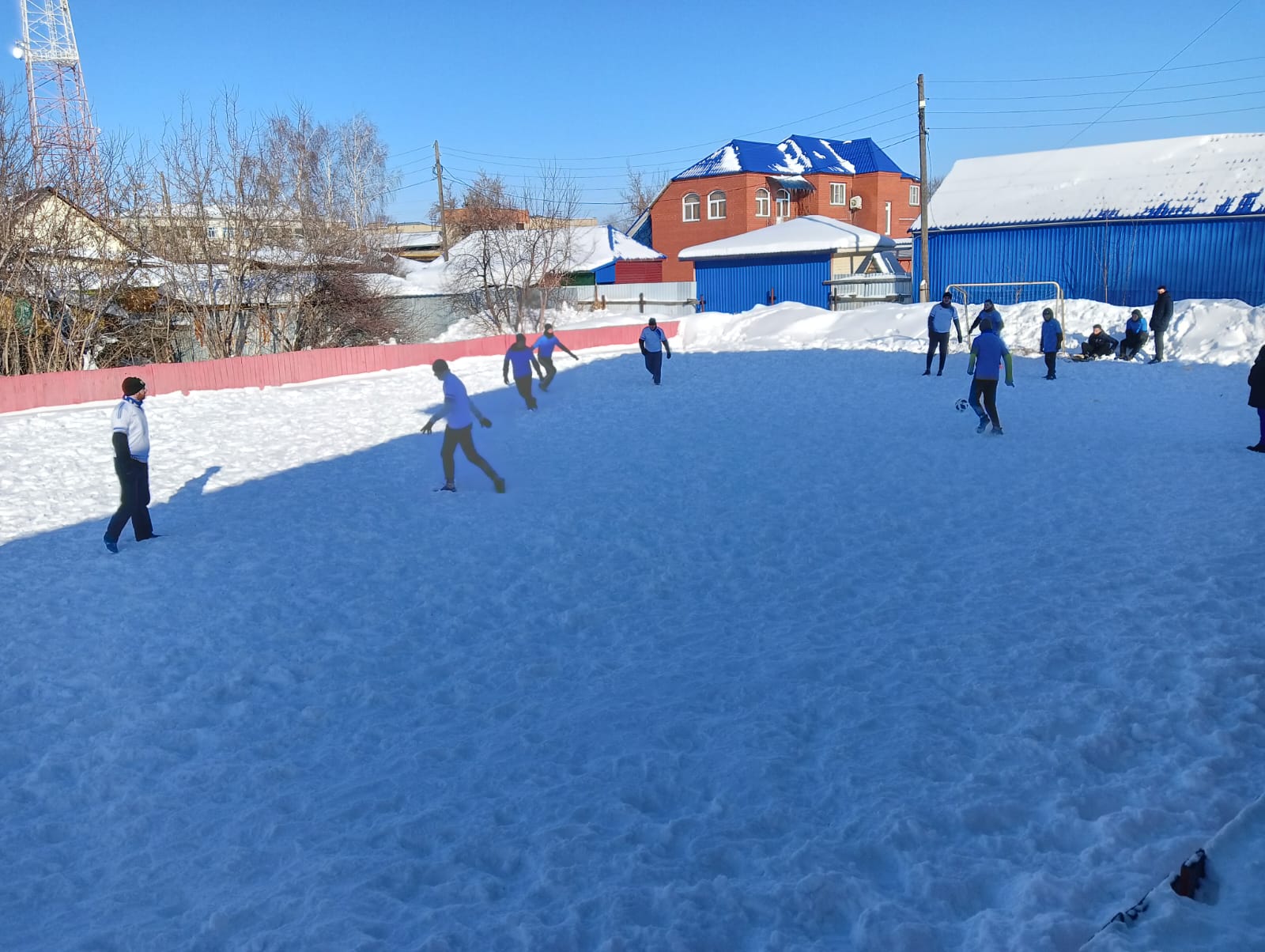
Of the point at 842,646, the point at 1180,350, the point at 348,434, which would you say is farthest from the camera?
the point at 1180,350

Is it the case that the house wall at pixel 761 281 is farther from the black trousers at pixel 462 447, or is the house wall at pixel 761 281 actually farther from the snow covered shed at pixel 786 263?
the black trousers at pixel 462 447

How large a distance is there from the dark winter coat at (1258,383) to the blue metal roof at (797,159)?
1504 inches

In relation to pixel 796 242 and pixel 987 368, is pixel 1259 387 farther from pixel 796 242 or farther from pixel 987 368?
pixel 796 242

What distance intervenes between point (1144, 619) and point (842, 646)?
2.02 meters

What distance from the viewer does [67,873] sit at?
4.09m

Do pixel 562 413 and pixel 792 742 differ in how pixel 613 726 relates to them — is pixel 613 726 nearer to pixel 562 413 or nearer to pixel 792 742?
pixel 792 742

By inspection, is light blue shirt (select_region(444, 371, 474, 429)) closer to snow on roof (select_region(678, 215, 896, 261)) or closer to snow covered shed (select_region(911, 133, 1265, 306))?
snow covered shed (select_region(911, 133, 1265, 306))

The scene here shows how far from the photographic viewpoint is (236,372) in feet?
63.4

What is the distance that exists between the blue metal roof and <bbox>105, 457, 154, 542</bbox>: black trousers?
41674 mm

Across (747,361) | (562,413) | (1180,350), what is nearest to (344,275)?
(747,361)

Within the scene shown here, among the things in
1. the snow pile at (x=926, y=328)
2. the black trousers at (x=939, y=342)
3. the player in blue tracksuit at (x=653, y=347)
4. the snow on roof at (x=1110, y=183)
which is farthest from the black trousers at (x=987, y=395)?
the snow on roof at (x=1110, y=183)

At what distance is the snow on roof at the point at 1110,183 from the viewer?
84.5ft

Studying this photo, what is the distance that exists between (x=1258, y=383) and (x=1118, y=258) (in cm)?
1815

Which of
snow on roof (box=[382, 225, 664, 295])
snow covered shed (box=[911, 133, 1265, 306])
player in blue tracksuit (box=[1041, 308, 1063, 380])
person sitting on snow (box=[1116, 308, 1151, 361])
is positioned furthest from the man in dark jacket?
snow on roof (box=[382, 225, 664, 295])
